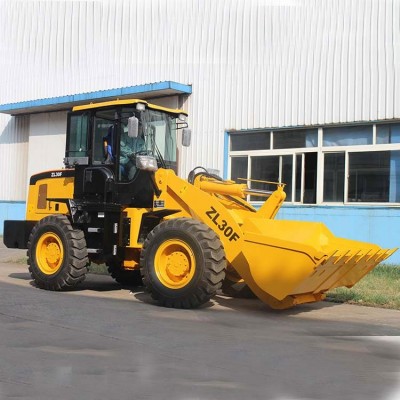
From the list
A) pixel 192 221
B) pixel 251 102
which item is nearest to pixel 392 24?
pixel 251 102

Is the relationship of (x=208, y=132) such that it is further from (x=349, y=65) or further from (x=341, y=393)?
(x=341, y=393)

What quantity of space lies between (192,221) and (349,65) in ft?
29.8

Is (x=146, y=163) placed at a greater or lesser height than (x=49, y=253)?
greater

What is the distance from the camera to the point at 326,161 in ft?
55.1

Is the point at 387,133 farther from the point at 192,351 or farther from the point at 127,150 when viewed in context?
the point at 192,351

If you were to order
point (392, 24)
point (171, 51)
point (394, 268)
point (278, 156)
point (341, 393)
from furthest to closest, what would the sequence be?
point (171, 51) → point (278, 156) → point (392, 24) → point (394, 268) → point (341, 393)

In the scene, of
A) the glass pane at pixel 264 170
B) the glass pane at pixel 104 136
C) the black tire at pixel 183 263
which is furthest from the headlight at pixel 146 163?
the glass pane at pixel 264 170

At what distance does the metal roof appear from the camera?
1852 centimetres

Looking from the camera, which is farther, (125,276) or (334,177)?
(334,177)

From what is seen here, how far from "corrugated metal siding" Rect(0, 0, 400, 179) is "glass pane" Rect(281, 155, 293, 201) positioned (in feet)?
3.57

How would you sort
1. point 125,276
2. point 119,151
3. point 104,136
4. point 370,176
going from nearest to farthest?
point 119,151
point 104,136
point 125,276
point 370,176

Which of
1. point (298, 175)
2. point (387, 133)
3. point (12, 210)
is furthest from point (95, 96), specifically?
point (387, 133)

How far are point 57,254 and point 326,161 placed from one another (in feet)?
29.5

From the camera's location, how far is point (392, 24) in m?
15.6
